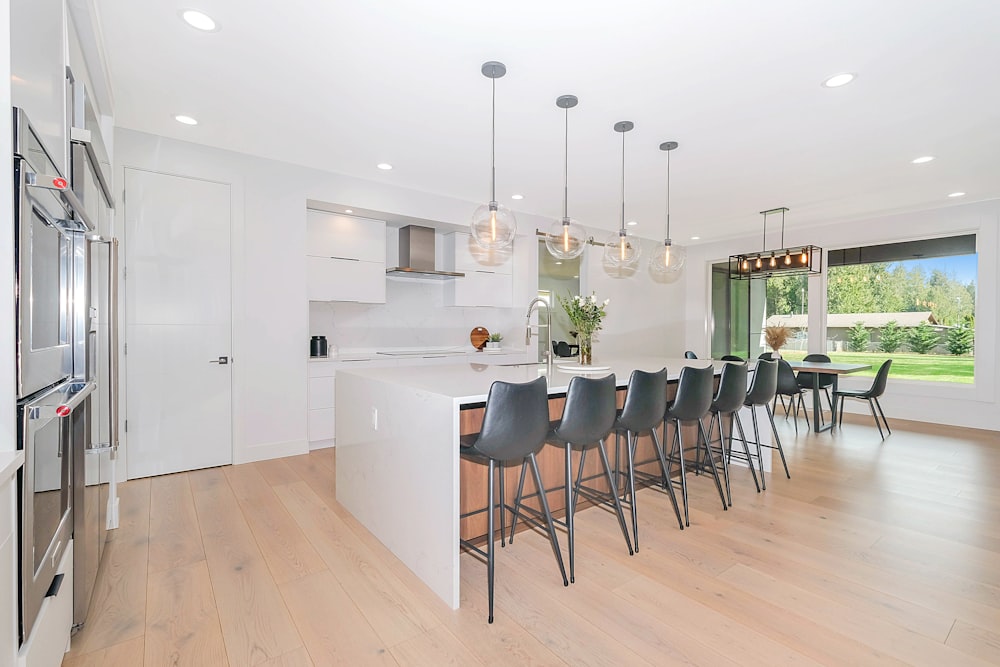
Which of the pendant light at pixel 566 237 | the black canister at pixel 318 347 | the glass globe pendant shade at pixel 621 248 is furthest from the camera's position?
the black canister at pixel 318 347

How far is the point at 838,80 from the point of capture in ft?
9.18

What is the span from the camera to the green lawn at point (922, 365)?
580 cm

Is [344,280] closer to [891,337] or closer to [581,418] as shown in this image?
[581,418]

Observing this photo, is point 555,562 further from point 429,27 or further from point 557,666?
point 429,27

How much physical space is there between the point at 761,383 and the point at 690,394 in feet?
3.38

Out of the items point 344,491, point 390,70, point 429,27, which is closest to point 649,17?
point 429,27

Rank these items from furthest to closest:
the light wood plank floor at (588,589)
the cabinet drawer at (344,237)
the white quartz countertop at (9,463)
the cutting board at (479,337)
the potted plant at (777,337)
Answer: the potted plant at (777,337), the cutting board at (479,337), the cabinet drawer at (344,237), the light wood plank floor at (588,589), the white quartz countertop at (9,463)

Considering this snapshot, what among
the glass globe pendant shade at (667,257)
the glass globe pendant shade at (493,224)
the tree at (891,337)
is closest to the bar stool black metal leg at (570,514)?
the glass globe pendant shade at (493,224)

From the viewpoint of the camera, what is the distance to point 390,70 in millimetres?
2756

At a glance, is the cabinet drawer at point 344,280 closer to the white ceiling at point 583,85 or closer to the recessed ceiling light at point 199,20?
the white ceiling at point 583,85

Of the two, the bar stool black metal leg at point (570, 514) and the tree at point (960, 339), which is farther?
the tree at point (960, 339)

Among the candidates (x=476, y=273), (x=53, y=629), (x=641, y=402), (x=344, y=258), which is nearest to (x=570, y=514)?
(x=641, y=402)

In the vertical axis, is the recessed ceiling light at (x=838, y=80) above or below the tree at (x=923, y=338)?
above

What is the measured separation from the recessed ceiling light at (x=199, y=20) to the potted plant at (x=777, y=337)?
7.36 metres
